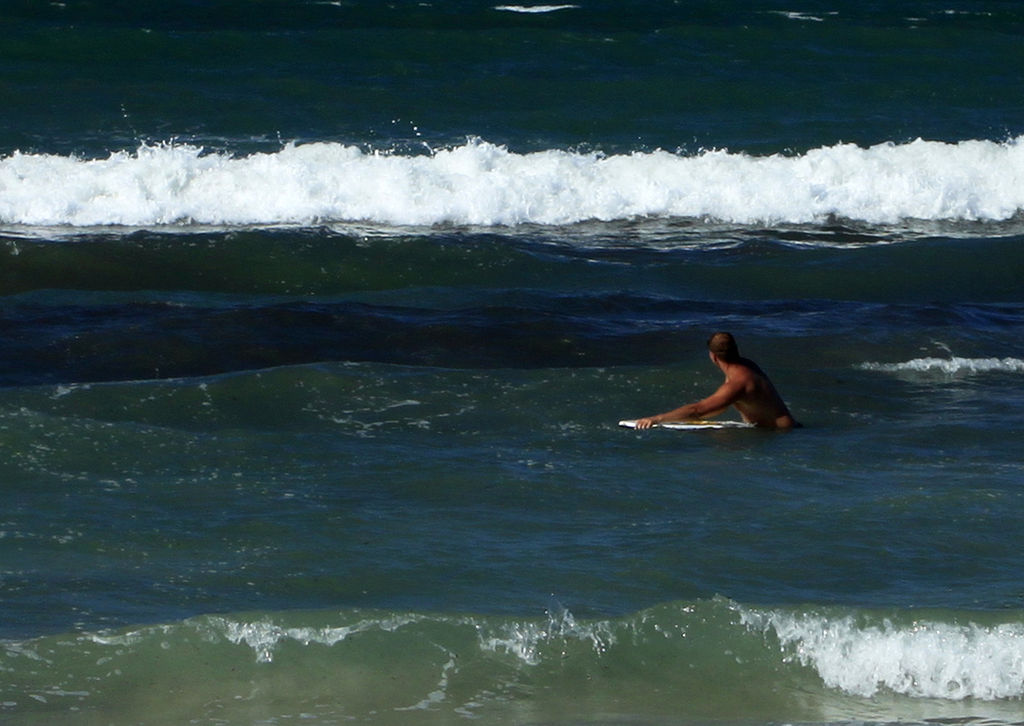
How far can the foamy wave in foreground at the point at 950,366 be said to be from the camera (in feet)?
37.9

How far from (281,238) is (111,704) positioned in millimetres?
10070

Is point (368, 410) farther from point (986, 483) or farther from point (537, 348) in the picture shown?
point (986, 483)

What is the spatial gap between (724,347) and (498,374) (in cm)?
165

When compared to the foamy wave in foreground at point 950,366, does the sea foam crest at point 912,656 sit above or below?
below

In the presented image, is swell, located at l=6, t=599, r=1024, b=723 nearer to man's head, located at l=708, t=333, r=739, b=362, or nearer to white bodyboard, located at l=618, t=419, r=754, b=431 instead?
white bodyboard, located at l=618, t=419, r=754, b=431

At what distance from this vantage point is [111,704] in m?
6.39

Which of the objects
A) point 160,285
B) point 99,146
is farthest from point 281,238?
point 99,146

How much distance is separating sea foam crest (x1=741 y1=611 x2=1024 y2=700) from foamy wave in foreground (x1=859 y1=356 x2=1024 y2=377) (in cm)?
476

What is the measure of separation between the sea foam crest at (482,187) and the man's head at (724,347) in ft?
25.1

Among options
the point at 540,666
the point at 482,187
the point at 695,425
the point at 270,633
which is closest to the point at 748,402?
the point at 695,425

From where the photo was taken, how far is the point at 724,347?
10.4 metres

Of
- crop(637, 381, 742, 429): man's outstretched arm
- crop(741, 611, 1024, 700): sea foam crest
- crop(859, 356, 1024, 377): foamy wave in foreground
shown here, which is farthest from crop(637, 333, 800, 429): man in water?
crop(741, 611, 1024, 700): sea foam crest

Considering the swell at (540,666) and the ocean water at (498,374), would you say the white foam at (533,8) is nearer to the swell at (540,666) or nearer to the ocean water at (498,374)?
the ocean water at (498,374)

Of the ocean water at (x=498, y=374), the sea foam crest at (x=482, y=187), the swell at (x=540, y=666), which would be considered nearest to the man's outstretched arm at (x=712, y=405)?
the ocean water at (x=498, y=374)
